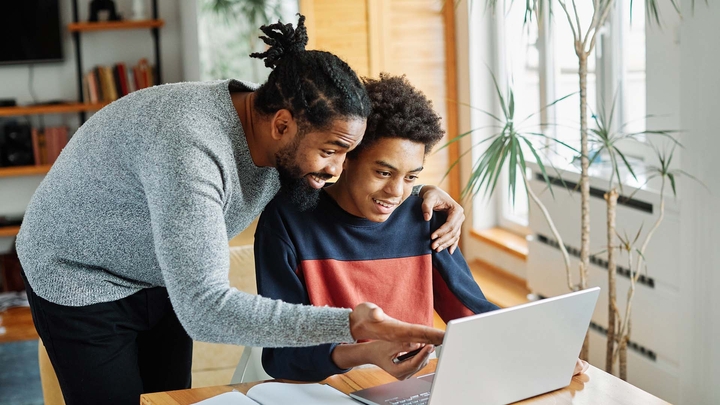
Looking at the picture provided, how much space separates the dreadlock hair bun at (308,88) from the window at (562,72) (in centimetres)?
145

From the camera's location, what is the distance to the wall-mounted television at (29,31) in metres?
4.84

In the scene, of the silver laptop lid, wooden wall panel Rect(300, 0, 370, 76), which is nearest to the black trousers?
the silver laptop lid

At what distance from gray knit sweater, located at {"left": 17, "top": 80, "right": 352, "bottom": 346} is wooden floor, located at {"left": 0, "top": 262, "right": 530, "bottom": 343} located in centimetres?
241

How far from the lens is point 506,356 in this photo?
1.22 m

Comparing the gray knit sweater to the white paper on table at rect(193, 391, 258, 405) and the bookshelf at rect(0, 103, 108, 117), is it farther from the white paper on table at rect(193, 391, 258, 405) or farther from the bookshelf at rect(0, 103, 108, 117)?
the bookshelf at rect(0, 103, 108, 117)

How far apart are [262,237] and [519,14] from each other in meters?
3.04

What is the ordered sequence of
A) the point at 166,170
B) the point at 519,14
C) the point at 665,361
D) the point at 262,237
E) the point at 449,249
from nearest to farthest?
the point at 166,170, the point at 262,237, the point at 449,249, the point at 665,361, the point at 519,14

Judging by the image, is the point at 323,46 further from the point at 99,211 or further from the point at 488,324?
the point at 488,324

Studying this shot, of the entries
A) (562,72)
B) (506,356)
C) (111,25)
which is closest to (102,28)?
(111,25)

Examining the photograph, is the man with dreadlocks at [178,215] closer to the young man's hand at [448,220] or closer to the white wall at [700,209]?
the young man's hand at [448,220]

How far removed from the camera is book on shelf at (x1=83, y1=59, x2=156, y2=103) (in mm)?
4977

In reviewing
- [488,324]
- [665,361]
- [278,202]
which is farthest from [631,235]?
[488,324]

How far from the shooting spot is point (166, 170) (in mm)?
1243

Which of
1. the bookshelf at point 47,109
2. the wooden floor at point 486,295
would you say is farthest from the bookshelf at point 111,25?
the wooden floor at point 486,295
